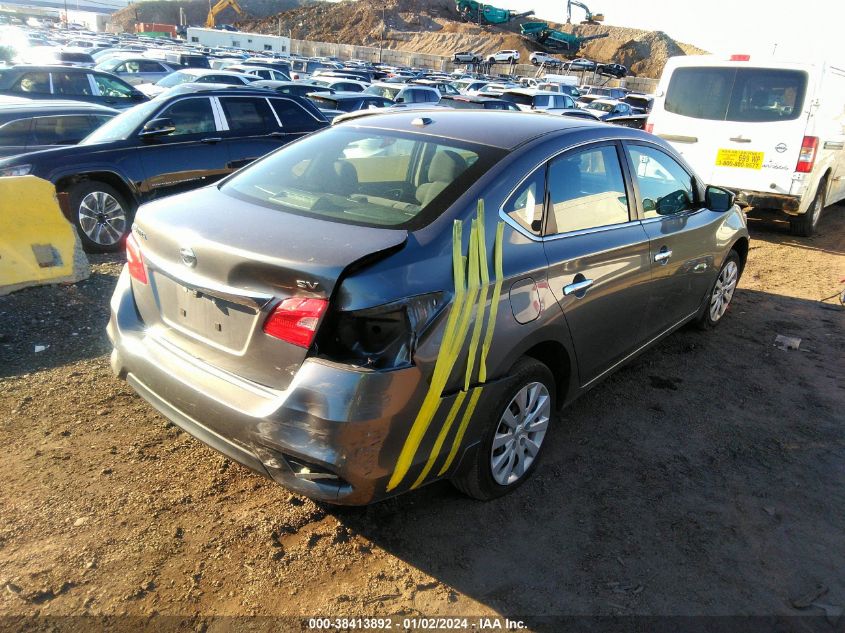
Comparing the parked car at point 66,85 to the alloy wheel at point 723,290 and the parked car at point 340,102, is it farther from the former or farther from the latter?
the alloy wheel at point 723,290

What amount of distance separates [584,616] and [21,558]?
2272mm

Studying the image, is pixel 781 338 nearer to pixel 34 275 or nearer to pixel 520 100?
pixel 34 275

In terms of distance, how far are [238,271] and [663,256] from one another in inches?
107

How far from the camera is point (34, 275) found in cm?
542

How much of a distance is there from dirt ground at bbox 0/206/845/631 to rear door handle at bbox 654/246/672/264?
3.17 feet

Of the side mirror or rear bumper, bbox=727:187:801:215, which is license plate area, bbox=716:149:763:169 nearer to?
rear bumper, bbox=727:187:801:215

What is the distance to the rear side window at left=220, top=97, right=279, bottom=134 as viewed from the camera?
310 inches

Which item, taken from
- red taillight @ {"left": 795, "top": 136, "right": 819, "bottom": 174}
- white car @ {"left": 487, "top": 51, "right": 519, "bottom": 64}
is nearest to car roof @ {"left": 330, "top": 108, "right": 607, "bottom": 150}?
red taillight @ {"left": 795, "top": 136, "right": 819, "bottom": 174}

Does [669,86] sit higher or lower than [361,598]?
higher

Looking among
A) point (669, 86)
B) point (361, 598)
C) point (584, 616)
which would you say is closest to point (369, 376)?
point (361, 598)

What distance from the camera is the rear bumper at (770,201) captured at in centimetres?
840

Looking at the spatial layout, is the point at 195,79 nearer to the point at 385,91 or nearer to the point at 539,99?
the point at 385,91

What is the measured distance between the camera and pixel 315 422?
2355mm

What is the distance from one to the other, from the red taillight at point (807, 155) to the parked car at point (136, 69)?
19.2m
